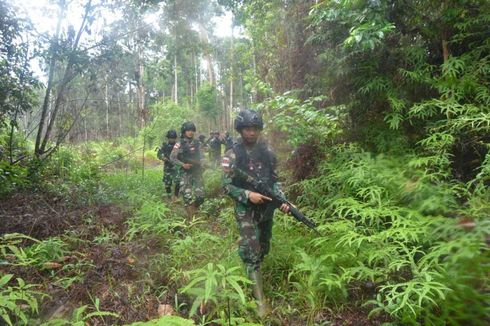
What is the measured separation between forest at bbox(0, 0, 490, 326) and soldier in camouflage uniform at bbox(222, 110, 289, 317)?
59 mm

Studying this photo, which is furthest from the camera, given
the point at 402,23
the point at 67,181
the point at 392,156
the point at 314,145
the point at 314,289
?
the point at 67,181

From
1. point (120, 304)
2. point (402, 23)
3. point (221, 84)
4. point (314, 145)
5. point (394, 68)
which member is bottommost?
point (120, 304)

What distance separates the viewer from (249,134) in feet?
12.8

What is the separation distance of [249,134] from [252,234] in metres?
1.10

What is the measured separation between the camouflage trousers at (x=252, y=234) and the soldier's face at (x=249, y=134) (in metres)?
0.73

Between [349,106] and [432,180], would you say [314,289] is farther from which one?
[349,106]

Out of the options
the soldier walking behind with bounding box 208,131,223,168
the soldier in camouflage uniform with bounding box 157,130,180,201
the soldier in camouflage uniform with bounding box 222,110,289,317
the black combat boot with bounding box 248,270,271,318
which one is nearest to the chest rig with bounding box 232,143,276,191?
the soldier in camouflage uniform with bounding box 222,110,289,317

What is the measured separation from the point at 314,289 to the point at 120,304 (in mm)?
1934

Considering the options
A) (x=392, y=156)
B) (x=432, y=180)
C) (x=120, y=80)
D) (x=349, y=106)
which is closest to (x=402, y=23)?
(x=349, y=106)

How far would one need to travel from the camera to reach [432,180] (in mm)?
4168

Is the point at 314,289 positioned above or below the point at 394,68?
below

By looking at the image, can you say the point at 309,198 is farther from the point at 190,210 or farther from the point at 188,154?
the point at 188,154

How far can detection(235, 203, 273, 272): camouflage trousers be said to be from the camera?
12.1 ft

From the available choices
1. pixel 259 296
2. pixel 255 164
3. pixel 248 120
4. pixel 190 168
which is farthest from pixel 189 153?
pixel 259 296
